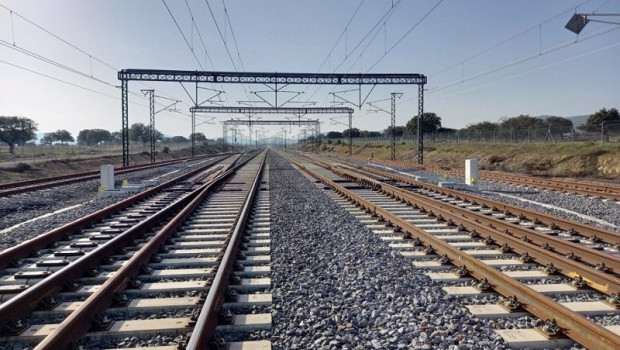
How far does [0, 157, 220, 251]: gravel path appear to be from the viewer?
31.3 ft

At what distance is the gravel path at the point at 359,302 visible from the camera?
14.0 feet

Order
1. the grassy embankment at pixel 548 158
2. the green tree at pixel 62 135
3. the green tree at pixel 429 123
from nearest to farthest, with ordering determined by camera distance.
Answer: the grassy embankment at pixel 548 158, the green tree at pixel 429 123, the green tree at pixel 62 135

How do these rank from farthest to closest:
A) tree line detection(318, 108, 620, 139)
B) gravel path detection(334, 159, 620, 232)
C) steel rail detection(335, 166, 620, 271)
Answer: tree line detection(318, 108, 620, 139), gravel path detection(334, 159, 620, 232), steel rail detection(335, 166, 620, 271)

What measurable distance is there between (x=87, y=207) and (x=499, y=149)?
109 feet

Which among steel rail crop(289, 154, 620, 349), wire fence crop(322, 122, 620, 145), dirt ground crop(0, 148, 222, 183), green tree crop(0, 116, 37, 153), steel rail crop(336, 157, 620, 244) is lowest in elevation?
steel rail crop(289, 154, 620, 349)

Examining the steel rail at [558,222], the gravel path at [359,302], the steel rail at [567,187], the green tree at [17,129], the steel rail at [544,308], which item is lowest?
the gravel path at [359,302]

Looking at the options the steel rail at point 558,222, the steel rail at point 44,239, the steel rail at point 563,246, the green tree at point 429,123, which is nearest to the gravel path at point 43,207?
the steel rail at point 44,239

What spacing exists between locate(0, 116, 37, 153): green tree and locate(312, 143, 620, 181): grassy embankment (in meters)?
68.0

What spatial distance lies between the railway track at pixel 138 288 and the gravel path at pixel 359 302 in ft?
1.07

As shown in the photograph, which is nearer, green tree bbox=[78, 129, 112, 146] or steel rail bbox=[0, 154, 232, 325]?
steel rail bbox=[0, 154, 232, 325]

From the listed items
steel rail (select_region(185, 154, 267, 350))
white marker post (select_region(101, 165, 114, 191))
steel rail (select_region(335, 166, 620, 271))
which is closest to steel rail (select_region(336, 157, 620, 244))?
steel rail (select_region(335, 166, 620, 271))

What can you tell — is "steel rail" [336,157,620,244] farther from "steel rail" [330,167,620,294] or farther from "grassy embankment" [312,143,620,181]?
"grassy embankment" [312,143,620,181]

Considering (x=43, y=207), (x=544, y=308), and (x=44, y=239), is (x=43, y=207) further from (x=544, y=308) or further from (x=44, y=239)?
(x=544, y=308)

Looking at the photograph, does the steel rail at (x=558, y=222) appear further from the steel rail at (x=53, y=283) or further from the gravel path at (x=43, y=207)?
the gravel path at (x=43, y=207)
